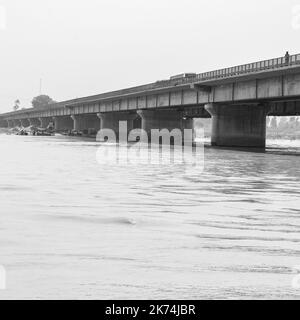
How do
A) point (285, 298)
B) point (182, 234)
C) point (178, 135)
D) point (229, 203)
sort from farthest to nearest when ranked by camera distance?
point (178, 135)
point (229, 203)
point (182, 234)
point (285, 298)

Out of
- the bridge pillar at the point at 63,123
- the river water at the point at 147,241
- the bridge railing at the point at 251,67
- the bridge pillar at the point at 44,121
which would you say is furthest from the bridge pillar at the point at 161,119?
the bridge pillar at the point at 44,121

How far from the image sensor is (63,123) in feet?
552

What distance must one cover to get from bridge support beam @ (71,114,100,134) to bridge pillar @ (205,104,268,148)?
234ft

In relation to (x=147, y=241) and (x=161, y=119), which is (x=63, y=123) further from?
(x=147, y=241)

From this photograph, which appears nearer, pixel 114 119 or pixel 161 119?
pixel 161 119

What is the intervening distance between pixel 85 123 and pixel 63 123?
26.8m

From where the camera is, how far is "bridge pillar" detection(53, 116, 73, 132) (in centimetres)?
16688

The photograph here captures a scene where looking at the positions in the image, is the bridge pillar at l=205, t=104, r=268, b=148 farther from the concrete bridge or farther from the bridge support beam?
the bridge support beam

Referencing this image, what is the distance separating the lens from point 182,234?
1178 centimetres

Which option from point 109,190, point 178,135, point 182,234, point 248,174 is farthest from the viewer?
point 178,135

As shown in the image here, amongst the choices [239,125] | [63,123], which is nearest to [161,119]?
[239,125]
